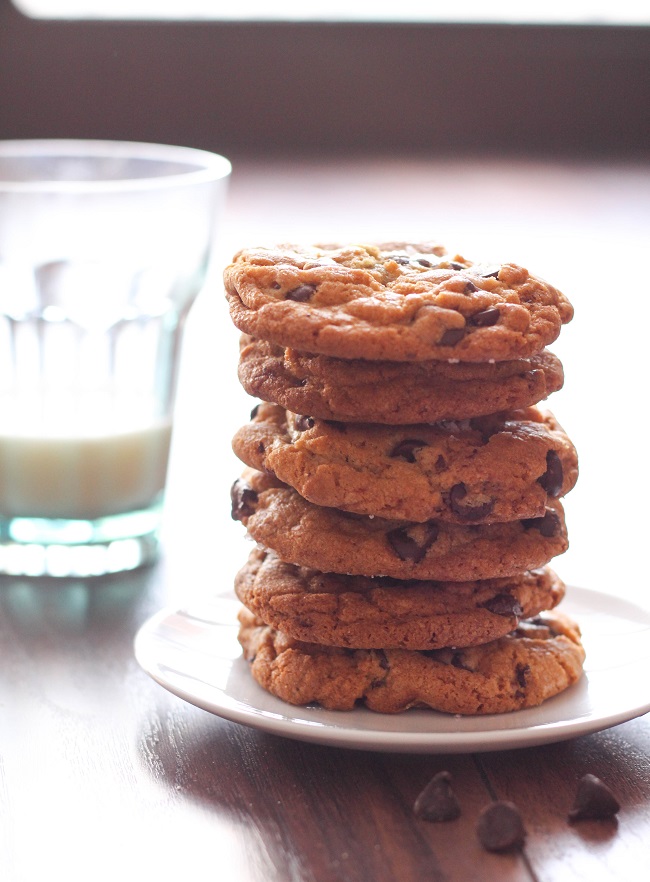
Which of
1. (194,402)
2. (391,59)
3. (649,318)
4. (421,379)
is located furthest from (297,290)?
(391,59)

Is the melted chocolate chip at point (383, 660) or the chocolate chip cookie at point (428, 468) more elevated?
the chocolate chip cookie at point (428, 468)

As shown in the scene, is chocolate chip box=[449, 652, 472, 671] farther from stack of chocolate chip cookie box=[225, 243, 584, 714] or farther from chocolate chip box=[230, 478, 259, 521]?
chocolate chip box=[230, 478, 259, 521]

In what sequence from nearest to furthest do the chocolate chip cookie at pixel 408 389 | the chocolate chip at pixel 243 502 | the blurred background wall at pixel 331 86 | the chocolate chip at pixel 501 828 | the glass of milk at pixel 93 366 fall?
the chocolate chip at pixel 501 828
the chocolate chip cookie at pixel 408 389
the chocolate chip at pixel 243 502
the glass of milk at pixel 93 366
the blurred background wall at pixel 331 86

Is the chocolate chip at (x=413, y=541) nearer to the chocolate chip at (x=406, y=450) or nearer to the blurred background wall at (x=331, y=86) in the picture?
the chocolate chip at (x=406, y=450)

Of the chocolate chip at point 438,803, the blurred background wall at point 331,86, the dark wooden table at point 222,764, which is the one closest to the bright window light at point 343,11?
the blurred background wall at point 331,86

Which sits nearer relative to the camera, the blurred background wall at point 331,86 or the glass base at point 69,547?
the glass base at point 69,547

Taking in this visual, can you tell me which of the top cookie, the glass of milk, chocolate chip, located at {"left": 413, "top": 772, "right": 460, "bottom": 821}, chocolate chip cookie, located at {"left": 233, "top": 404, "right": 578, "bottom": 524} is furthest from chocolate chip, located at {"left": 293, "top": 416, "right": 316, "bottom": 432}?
the glass of milk
